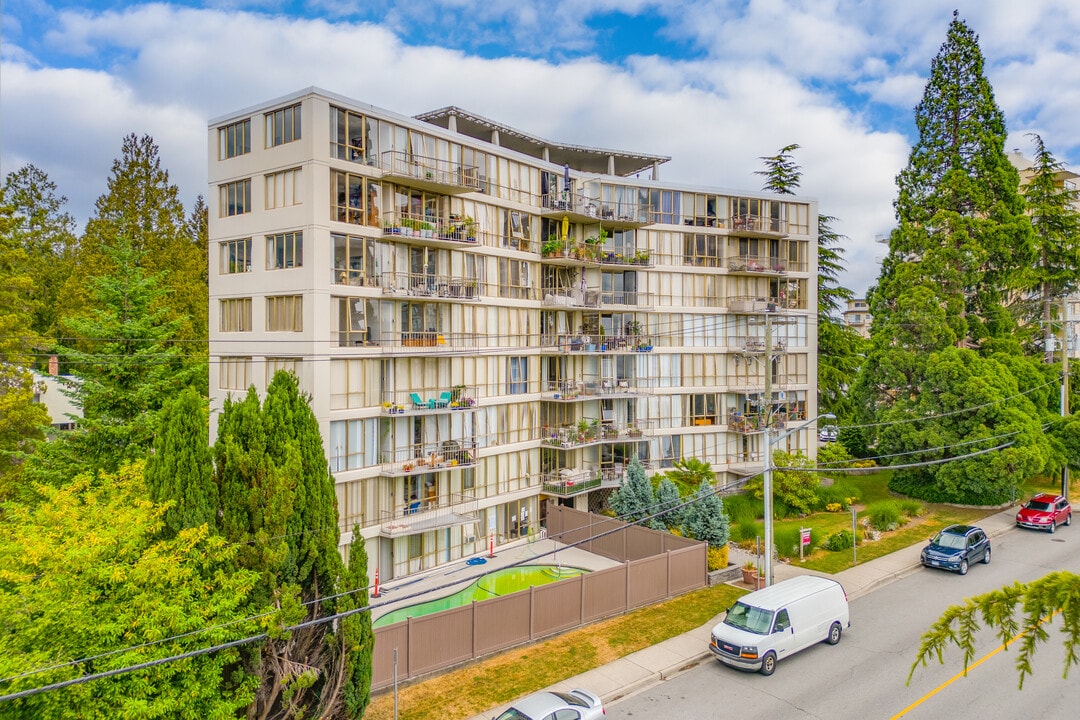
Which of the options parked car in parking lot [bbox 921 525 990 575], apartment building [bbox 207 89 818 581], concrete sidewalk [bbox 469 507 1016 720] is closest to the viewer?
concrete sidewalk [bbox 469 507 1016 720]

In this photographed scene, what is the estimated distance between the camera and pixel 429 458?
27797 millimetres

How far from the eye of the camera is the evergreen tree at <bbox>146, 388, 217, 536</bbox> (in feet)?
45.0

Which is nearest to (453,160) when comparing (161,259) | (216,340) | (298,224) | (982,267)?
(298,224)

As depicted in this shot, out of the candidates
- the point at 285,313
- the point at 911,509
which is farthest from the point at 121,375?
the point at 911,509

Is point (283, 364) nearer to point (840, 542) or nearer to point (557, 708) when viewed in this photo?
point (557, 708)

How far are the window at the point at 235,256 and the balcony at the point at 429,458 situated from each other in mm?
8853

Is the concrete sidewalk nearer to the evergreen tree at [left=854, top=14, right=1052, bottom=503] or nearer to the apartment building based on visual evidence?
the apartment building

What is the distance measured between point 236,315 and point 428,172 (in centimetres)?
913

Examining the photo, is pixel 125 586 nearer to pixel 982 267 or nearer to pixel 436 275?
pixel 436 275

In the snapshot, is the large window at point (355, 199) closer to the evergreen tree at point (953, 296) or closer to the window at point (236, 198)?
the window at point (236, 198)

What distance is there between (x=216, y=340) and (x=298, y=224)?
660 cm

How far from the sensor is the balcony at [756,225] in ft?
126

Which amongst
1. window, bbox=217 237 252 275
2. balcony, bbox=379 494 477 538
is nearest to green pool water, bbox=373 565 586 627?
balcony, bbox=379 494 477 538

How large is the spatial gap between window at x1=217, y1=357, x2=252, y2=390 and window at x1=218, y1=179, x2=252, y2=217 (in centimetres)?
556
